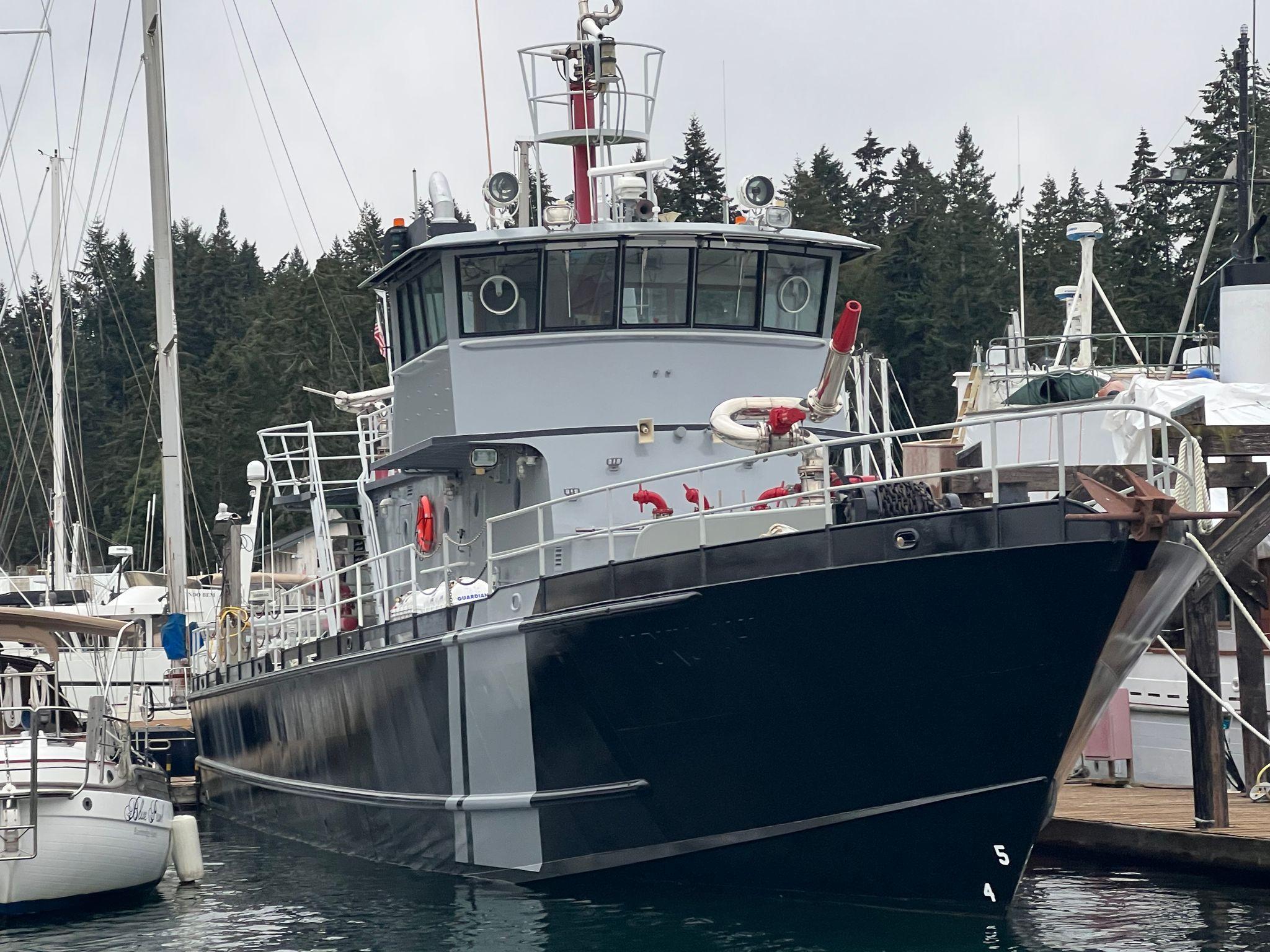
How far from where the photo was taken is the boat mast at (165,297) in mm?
21344

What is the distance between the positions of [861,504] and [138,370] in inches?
2868

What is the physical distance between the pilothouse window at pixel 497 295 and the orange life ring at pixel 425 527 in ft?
6.32

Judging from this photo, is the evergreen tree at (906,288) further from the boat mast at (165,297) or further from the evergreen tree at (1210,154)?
the boat mast at (165,297)

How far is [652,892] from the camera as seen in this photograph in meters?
11.7

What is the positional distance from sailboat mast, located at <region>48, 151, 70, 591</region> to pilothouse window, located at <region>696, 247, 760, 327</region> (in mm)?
18903

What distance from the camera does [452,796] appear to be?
12828 mm

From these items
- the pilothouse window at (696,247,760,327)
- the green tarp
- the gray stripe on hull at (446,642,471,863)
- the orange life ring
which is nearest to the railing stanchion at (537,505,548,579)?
the gray stripe on hull at (446,642,471,863)

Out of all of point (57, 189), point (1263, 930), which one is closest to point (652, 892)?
point (1263, 930)

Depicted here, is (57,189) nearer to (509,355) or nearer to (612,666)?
(509,355)

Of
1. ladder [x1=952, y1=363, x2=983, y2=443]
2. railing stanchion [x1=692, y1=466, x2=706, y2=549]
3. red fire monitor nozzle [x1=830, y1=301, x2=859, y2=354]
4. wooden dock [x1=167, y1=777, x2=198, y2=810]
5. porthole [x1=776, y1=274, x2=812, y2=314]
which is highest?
ladder [x1=952, y1=363, x2=983, y2=443]

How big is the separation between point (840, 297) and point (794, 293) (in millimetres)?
44378

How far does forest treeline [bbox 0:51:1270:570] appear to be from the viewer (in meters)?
51.9

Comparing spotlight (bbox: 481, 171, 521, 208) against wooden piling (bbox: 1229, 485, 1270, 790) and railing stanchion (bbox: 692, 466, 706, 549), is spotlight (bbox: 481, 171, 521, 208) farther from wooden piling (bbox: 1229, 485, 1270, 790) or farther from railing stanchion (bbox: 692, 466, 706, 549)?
wooden piling (bbox: 1229, 485, 1270, 790)

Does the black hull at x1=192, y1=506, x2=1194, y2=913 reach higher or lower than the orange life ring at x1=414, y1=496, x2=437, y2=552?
lower
